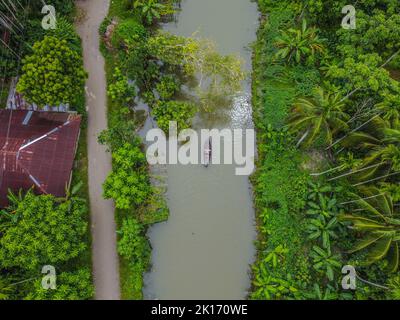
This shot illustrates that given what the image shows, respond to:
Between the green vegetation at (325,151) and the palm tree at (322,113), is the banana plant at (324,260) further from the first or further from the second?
the palm tree at (322,113)

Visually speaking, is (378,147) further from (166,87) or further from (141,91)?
(141,91)

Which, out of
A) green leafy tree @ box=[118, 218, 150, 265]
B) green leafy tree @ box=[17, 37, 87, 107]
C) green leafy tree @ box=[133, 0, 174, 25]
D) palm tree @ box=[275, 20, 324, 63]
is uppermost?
green leafy tree @ box=[133, 0, 174, 25]

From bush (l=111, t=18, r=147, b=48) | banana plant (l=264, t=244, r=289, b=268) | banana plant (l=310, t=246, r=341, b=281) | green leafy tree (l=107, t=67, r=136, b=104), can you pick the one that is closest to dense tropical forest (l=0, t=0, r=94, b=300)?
green leafy tree (l=107, t=67, r=136, b=104)

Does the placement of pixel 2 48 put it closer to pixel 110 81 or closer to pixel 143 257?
pixel 110 81

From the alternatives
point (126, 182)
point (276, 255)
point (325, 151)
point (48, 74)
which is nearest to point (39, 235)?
point (126, 182)

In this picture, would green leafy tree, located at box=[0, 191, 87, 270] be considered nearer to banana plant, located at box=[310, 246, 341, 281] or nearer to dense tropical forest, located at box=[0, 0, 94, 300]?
dense tropical forest, located at box=[0, 0, 94, 300]
